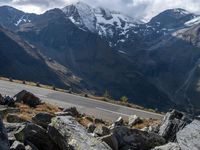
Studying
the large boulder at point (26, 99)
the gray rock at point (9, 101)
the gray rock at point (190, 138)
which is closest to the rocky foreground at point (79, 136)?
the gray rock at point (190, 138)

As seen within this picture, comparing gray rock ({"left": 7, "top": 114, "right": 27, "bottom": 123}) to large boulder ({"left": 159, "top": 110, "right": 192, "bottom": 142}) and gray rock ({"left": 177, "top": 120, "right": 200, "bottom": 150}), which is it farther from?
gray rock ({"left": 177, "top": 120, "right": 200, "bottom": 150})

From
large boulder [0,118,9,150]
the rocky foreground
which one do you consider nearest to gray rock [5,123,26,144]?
the rocky foreground

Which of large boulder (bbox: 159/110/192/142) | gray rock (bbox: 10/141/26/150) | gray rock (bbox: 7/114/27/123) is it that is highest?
large boulder (bbox: 159/110/192/142)

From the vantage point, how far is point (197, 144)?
15.3 meters

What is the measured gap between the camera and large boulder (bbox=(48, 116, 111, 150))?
14.1 m

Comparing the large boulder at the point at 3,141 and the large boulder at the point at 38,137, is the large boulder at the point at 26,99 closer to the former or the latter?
the large boulder at the point at 38,137

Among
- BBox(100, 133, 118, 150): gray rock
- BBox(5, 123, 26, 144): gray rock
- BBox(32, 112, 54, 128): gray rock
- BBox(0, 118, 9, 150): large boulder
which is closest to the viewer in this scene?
BBox(0, 118, 9, 150): large boulder

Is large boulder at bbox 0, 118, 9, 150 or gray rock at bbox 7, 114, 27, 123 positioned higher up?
large boulder at bbox 0, 118, 9, 150

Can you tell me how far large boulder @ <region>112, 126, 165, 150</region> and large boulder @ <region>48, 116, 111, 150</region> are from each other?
313 centimetres

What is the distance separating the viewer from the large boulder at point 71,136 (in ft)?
46.2

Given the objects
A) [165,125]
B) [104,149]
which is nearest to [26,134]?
[104,149]

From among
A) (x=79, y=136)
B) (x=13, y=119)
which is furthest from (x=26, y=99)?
(x=79, y=136)

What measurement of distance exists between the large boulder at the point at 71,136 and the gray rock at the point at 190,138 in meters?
2.84

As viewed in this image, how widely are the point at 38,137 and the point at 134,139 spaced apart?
15.8ft
